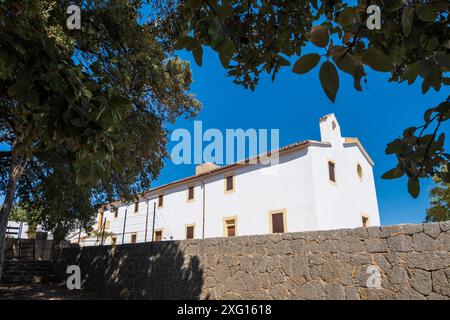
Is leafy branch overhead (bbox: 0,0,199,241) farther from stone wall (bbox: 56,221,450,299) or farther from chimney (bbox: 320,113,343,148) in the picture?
chimney (bbox: 320,113,343,148)

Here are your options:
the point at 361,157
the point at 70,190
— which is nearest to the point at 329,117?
the point at 361,157

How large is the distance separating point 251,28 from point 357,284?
5513mm

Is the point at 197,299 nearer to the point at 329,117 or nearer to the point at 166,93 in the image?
the point at 166,93

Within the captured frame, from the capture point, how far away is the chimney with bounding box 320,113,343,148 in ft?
53.6

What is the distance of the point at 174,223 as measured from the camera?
20375mm

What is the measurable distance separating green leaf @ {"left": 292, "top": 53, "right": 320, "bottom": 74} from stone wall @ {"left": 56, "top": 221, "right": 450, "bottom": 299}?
5642 mm

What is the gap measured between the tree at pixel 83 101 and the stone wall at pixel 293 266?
8.06 ft

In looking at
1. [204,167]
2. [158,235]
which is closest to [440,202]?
[204,167]

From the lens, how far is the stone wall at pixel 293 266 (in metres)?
5.16

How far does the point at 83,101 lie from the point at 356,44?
4.22 feet

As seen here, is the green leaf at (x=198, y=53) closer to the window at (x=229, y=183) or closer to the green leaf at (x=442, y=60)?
the green leaf at (x=442, y=60)

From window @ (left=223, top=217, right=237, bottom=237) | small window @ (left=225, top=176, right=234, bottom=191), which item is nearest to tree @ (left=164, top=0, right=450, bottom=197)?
window @ (left=223, top=217, right=237, bottom=237)

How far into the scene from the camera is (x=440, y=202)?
60.4 ft

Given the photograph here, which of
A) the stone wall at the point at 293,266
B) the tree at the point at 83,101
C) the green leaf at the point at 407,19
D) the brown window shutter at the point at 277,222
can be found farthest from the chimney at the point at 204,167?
the green leaf at the point at 407,19
